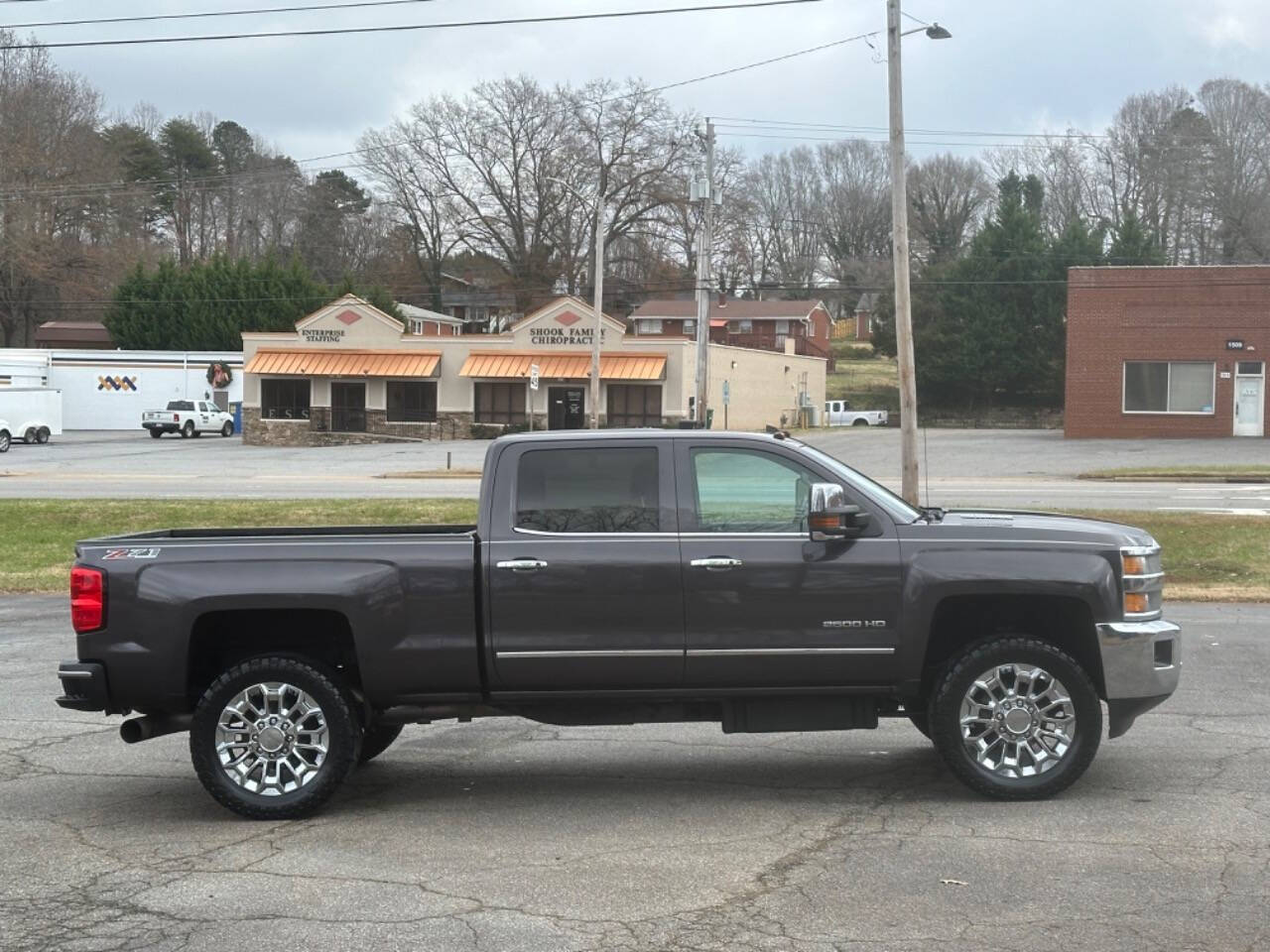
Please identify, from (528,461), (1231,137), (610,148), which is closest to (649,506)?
(528,461)

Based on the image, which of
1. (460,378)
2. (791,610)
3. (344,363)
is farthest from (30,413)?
(791,610)

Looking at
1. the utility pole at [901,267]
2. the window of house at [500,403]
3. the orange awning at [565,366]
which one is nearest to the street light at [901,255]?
the utility pole at [901,267]

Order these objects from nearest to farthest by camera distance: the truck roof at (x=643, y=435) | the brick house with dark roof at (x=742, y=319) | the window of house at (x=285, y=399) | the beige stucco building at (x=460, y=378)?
1. the truck roof at (x=643, y=435)
2. the beige stucco building at (x=460, y=378)
3. the window of house at (x=285, y=399)
4. the brick house with dark roof at (x=742, y=319)

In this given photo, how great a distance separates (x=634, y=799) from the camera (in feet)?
23.7

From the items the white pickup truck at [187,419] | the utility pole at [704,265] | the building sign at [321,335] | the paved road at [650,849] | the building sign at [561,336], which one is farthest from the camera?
the building sign at [321,335]

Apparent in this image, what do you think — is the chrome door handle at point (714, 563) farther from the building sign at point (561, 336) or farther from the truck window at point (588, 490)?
the building sign at point (561, 336)

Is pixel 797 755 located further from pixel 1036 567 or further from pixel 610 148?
pixel 610 148

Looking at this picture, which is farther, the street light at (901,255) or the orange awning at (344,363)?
the orange awning at (344,363)

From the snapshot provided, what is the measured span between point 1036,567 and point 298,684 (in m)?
3.72

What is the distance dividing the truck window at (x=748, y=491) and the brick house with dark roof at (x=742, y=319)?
278 ft

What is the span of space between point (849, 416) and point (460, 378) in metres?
25.3

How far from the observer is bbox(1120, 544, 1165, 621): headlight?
701 cm

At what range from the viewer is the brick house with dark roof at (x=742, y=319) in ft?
306

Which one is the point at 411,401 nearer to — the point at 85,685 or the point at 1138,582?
the point at 85,685
